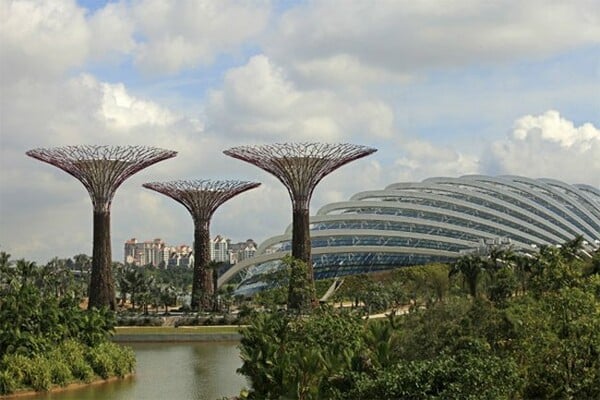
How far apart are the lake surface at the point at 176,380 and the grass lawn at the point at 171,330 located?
7592 millimetres

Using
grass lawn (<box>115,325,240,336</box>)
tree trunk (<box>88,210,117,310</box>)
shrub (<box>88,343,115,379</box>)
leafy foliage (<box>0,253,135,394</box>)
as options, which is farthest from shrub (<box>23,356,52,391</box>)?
tree trunk (<box>88,210,117,310</box>)

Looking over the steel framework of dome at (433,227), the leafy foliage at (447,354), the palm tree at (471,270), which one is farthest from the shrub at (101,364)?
the steel framework of dome at (433,227)

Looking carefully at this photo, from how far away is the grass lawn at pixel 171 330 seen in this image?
58156mm

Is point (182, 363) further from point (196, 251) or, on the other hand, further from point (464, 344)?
point (196, 251)

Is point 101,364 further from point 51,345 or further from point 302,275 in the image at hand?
point 302,275

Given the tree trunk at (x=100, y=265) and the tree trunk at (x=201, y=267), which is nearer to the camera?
the tree trunk at (x=100, y=265)

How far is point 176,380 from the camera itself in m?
37.3

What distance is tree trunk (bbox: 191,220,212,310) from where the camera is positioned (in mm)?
75938

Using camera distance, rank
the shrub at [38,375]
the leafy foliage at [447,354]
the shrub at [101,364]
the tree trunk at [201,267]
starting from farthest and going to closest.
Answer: the tree trunk at [201,267]
the shrub at [101,364]
the shrub at [38,375]
the leafy foliage at [447,354]

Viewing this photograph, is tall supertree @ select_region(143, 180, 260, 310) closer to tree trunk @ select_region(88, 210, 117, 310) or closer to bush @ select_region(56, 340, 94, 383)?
tree trunk @ select_region(88, 210, 117, 310)

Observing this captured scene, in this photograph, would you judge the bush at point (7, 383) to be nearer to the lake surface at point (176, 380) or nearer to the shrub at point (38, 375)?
the shrub at point (38, 375)

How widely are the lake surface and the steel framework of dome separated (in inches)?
1890

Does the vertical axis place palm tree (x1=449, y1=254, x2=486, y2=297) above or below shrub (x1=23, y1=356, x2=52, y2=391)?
above

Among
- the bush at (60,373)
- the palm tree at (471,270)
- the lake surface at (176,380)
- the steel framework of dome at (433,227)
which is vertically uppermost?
the steel framework of dome at (433,227)
